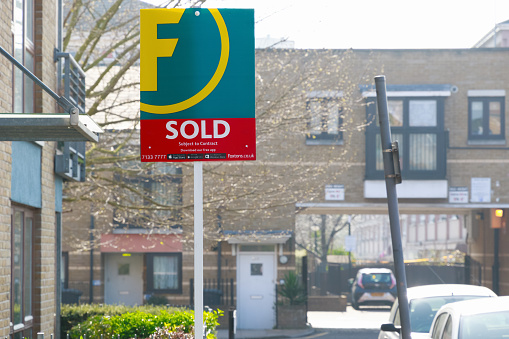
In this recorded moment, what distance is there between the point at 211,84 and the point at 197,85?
0.10m

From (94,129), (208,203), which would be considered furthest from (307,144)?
(94,129)

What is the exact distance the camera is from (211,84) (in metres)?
5.64

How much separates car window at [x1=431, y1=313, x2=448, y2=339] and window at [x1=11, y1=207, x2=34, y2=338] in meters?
4.85

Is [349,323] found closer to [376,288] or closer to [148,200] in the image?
[376,288]

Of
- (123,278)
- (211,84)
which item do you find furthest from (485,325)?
(123,278)

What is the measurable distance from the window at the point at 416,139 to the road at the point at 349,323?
14.9 ft

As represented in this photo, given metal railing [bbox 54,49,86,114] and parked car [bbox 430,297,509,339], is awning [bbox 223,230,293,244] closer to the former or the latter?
metal railing [bbox 54,49,86,114]

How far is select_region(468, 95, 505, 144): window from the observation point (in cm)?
2469

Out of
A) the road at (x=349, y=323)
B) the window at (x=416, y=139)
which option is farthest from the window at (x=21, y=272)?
the window at (x=416, y=139)

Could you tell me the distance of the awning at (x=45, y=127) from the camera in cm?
571

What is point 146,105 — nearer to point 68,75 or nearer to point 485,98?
point 68,75

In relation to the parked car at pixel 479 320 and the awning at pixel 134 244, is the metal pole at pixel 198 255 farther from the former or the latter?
the awning at pixel 134 244

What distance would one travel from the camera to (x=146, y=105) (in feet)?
18.3

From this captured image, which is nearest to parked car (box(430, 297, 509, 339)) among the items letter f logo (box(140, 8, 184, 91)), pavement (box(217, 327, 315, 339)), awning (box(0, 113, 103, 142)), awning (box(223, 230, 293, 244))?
awning (box(0, 113, 103, 142))
